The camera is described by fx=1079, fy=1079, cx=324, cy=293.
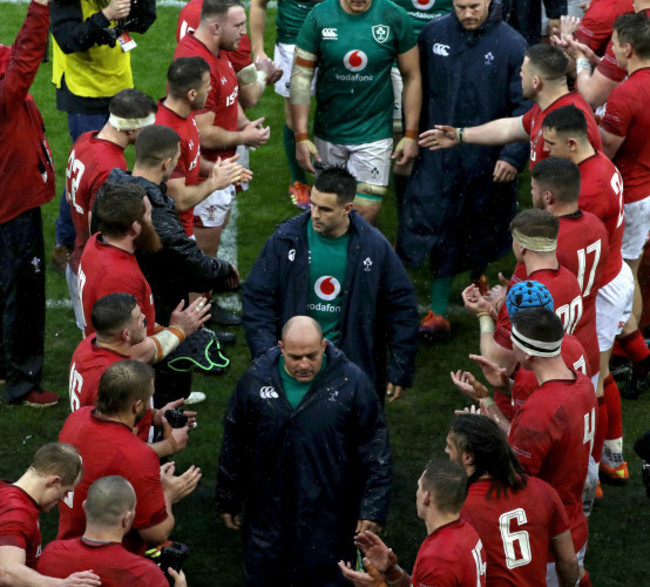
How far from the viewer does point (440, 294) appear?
8250mm

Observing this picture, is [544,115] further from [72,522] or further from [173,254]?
[72,522]

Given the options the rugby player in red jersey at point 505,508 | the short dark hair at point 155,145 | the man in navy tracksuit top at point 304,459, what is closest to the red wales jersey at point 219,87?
the short dark hair at point 155,145

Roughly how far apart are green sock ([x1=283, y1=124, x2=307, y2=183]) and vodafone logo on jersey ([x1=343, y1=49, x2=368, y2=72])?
1820mm

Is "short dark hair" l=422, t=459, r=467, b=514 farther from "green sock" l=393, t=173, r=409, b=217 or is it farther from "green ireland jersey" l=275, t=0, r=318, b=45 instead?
"green ireland jersey" l=275, t=0, r=318, b=45

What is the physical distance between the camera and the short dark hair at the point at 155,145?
601 cm

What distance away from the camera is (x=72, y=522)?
185 inches

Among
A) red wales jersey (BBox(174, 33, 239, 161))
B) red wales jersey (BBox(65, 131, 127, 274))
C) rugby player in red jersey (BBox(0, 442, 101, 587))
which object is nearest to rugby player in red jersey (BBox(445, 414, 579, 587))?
rugby player in red jersey (BBox(0, 442, 101, 587))

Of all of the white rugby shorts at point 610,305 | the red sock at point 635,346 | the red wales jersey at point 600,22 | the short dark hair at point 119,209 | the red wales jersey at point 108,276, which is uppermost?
the short dark hair at point 119,209

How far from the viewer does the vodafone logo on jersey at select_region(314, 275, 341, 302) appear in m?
5.85

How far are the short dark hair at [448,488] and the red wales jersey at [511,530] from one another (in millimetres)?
176

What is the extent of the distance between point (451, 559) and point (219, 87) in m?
4.70

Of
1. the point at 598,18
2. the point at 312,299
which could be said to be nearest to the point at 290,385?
the point at 312,299

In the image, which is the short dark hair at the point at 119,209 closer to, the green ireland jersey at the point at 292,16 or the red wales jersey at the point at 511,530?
the red wales jersey at the point at 511,530

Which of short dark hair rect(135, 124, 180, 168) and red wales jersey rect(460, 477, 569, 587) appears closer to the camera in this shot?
red wales jersey rect(460, 477, 569, 587)
